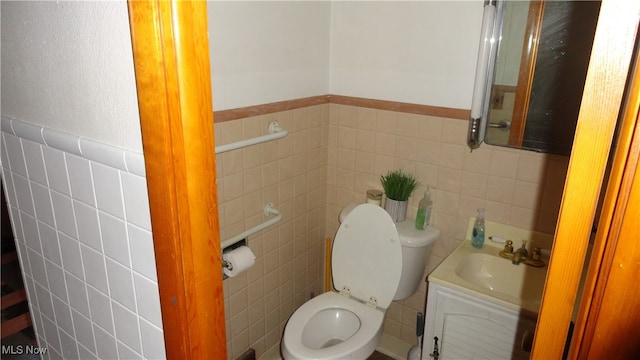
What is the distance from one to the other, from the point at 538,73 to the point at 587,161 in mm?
1370

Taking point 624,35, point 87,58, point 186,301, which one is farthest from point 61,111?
point 624,35

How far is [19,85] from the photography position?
1.02 meters

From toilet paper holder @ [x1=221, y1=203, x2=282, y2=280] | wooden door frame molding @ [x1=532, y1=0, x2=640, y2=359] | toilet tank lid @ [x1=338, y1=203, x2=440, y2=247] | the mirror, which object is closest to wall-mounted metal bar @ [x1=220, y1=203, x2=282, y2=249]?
toilet paper holder @ [x1=221, y1=203, x2=282, y2=280]

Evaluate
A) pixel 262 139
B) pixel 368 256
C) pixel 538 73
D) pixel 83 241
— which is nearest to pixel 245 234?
pixel 262 139

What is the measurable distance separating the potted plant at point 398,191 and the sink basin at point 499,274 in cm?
37

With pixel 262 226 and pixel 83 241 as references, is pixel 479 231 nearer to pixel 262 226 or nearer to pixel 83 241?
pixel 262 226

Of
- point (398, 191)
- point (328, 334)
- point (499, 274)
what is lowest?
point (328, 334)

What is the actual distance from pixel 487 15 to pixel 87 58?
4.79 ft

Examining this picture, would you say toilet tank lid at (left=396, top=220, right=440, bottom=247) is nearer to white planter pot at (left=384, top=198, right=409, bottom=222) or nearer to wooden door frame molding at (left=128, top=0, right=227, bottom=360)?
white planter pot at (left=384, top=198, right=409, bottom=222)

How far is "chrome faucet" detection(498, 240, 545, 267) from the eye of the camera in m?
1.76

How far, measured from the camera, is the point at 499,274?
5.97 feet

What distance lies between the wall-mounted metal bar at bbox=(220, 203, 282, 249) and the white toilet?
1.11 feet

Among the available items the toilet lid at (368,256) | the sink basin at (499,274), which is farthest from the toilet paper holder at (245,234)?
the sink basin at (499,274)

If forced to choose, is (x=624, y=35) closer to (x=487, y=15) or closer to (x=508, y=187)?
(x=487, y=15)
